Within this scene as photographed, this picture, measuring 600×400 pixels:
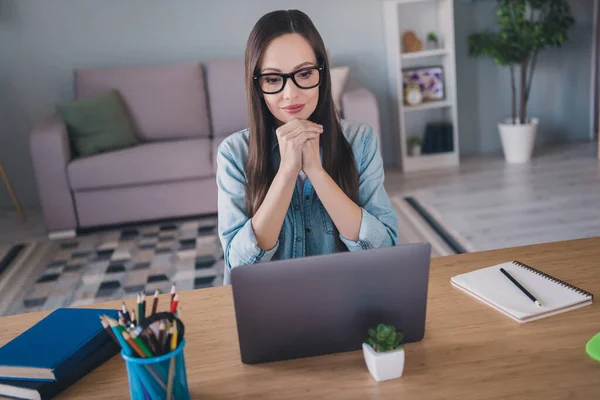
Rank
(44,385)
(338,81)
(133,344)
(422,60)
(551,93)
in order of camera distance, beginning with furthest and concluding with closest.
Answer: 1. (551,93)
2. (422,60)
3. (338,81)
4. (44,385)
5. (133,344)

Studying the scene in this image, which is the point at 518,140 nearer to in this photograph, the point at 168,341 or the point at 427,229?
the point at 427,229

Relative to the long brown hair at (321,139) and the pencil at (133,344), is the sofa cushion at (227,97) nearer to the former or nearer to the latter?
the long brown hair at (321,139)

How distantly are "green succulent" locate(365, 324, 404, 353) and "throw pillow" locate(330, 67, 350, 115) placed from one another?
9.96ft

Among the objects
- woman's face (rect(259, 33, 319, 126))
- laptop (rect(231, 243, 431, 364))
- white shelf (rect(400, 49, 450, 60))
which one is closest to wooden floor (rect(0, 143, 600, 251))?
white shelf (rect(400, 49, 450, 60))

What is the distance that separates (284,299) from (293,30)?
0.57 meters

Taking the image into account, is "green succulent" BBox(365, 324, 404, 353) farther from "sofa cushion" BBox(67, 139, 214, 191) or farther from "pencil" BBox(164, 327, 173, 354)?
"sofa cushion" BBox(67, 139, 214, 191)

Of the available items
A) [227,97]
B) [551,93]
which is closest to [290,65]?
[227,97]

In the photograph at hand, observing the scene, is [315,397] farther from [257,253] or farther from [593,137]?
[593,137]

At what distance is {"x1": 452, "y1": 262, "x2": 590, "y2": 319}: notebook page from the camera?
113 cm

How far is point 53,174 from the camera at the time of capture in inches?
141

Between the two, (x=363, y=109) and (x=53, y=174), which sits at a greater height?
(x=363, y=109)

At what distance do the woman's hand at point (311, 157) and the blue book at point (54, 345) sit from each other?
46cm

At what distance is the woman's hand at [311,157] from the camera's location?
1332mm

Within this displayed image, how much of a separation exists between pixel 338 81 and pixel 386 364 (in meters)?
3.18
